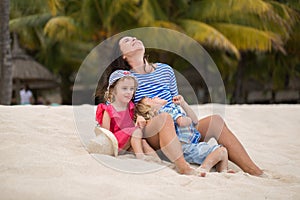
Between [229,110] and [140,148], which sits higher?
[140,148]

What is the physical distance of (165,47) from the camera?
13898 millimetres

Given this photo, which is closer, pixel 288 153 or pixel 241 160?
pixel 241 160

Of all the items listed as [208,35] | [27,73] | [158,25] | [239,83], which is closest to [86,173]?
[208,35]

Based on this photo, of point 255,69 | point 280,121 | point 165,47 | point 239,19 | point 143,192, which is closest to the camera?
point 143,192

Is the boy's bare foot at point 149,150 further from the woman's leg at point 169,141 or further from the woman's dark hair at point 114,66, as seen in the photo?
the woman's dark hair at point 114,66

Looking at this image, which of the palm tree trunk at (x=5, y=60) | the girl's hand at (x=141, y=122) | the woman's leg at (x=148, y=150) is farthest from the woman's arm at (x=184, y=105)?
the palm tree trunk at (x=5, y=60)

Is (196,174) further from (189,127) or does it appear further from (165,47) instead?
(165,47)

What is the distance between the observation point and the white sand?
281 centimetres

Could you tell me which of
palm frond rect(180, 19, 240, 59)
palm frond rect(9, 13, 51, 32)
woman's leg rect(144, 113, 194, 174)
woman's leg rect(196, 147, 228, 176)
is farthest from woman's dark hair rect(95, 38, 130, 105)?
palm frond rect(9, 13, 51, 32)

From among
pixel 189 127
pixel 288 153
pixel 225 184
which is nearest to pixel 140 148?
pixel 189 127

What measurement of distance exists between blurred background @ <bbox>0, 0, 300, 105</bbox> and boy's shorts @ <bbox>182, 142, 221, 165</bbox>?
674 centimetres

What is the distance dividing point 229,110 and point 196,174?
131 inches

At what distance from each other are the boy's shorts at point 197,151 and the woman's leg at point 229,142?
0.12m

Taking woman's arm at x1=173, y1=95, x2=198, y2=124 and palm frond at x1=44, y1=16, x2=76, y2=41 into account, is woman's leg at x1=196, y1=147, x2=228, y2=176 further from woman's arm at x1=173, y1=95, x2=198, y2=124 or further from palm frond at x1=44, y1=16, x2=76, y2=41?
palm frond at x1=44, y1=16, x2=76, y2=41
